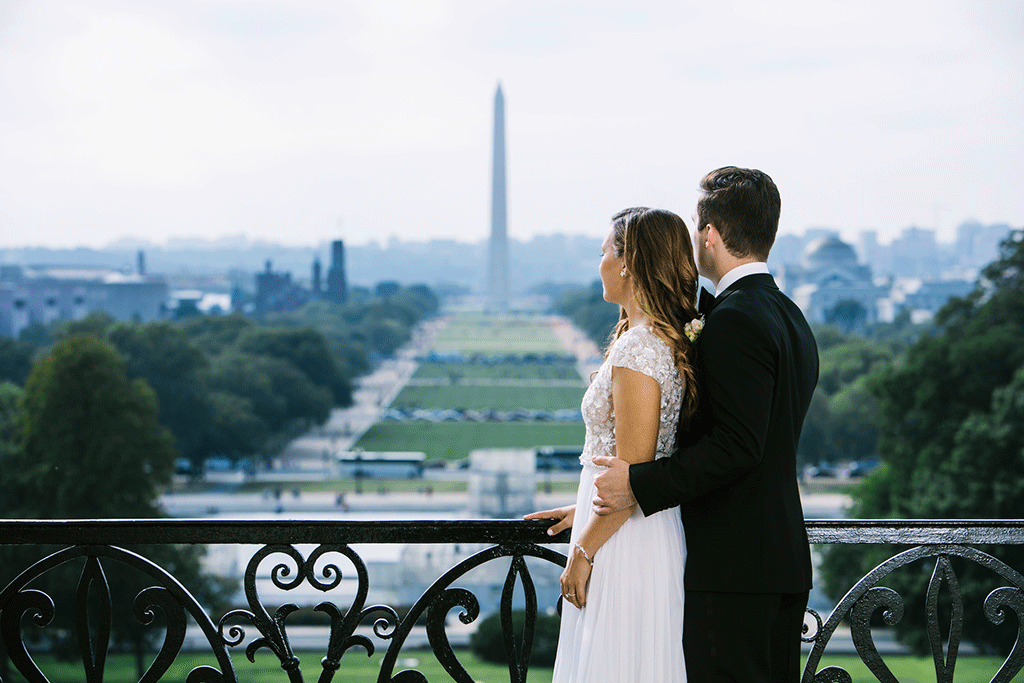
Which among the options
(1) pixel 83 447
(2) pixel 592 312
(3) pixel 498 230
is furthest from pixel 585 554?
(3) pixel 498 230

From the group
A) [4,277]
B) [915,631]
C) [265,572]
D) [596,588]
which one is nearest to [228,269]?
[4,277]

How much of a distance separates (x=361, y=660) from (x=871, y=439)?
1871cm

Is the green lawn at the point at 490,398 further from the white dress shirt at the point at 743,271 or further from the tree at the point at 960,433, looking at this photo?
the white dress shirt at the point at 743,271

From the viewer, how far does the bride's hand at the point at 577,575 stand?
202 cm

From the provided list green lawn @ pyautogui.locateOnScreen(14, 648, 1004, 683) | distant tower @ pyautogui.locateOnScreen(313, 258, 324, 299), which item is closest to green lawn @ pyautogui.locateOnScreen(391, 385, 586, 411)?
distant tower @ pyautogui.locateOnScreen(313, 258, 324, 299)

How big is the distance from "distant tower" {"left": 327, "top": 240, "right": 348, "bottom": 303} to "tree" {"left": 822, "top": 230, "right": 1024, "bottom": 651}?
43.8 m

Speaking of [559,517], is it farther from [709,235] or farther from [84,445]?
[84,445]

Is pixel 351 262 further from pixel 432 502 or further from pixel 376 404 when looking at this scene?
pixel 432 502

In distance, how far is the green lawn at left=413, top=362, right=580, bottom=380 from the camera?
46156 mm

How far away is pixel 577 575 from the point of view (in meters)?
2.03

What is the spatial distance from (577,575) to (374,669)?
30.9 feet

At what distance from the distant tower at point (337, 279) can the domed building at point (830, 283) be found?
26.3 meters

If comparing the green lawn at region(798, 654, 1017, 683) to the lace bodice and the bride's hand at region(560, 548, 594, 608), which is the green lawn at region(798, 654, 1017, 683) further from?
the lace bodice

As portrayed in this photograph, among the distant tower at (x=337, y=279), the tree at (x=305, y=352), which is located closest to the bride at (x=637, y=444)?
the tree at (x=305, y=352)
